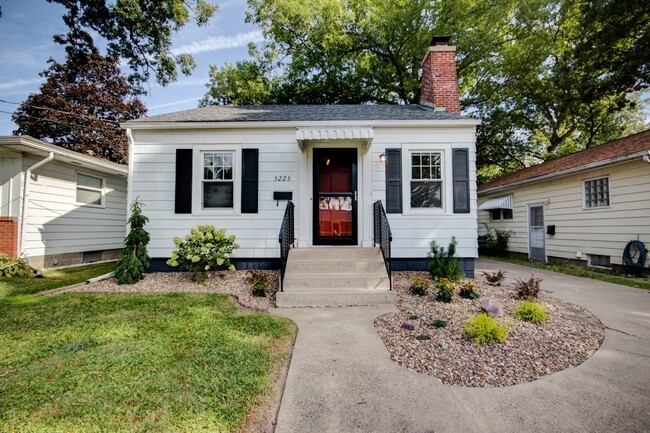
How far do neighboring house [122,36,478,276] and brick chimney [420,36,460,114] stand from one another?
1253 millimetres

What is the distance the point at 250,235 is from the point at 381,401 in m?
4.78

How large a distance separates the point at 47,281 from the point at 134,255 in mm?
1965

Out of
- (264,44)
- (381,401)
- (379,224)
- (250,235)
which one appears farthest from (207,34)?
(381,401)

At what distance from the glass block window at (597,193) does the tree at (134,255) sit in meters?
11.3

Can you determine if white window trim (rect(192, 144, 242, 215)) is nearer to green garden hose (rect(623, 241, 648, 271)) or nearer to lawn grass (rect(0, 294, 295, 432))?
lawn grass (rect(0, 294, 295, 432))

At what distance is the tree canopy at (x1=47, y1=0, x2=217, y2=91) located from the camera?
6411 mm

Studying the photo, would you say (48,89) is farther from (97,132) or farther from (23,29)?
(23,29)

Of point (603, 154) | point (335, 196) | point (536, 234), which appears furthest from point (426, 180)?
point (536, 234)

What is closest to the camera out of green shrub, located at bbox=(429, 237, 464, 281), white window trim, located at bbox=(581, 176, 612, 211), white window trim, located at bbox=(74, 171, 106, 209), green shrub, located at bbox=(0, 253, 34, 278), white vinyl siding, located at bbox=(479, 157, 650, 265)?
green shrub, located at bbox=(429, 237, 464, 281)

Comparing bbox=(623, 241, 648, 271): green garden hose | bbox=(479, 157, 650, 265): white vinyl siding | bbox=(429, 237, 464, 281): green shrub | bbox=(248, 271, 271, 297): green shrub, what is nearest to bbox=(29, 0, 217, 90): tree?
bbox=(248, 271, 271, 297): green shrub

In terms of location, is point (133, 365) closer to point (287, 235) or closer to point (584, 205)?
point (287, 235)

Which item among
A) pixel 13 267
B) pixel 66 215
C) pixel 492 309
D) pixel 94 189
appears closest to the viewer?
pixel 492 309

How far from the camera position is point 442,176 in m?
6.35

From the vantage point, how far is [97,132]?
17.7 meters
